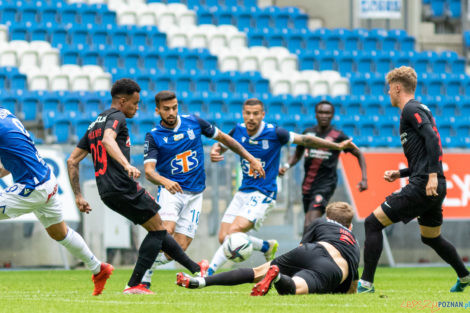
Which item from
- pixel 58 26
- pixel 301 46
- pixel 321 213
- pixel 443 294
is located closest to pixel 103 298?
pixel 443 294

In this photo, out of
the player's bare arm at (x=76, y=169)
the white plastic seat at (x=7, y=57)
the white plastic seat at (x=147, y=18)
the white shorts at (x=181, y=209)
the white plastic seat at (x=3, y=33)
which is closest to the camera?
the player's bare arm at (x=76, y=169)

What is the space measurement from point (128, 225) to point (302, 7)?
12.4m

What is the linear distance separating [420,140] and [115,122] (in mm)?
2798

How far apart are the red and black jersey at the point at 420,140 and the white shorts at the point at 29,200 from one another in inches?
130

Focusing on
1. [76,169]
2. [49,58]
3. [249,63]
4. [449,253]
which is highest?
[49,58]

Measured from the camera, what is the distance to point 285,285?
6.48 metres

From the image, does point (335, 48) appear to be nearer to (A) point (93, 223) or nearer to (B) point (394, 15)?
(B) point (394, 15)

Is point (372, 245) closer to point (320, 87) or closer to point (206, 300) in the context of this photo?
point (206, 300)

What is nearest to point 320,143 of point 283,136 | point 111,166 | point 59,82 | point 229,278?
point 283,136

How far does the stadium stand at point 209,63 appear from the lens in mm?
17156

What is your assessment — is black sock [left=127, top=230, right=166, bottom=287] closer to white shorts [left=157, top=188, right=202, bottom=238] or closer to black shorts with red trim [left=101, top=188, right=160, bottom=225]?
black shorts with red trim [left=101, top=188, right=160, bottom=225]

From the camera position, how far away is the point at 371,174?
1303 cm

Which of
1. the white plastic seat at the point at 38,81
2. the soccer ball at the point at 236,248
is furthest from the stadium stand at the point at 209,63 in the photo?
the soccer ball at the point at 236,248

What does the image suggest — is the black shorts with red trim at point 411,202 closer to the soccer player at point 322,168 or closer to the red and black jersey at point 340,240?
the red and black jersey at point 340,240
